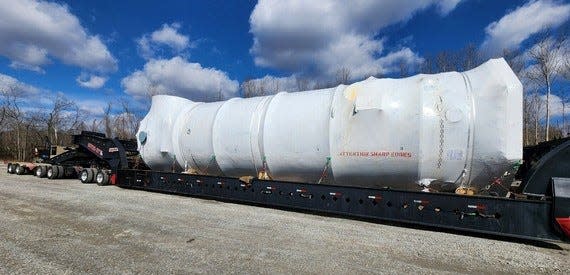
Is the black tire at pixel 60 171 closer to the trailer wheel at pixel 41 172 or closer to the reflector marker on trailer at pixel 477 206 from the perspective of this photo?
the trailer wheel at pixel 41 172

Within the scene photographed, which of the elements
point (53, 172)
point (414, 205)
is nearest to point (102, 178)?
point (53, 172)

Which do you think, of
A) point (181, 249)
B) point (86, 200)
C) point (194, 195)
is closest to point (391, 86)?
point (181, 249)

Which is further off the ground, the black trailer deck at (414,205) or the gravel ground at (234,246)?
the black trailer deck at (414,205)

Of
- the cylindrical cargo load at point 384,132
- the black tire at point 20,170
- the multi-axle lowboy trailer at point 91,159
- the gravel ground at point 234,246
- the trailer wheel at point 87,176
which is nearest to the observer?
the gravel ground at point 234,246

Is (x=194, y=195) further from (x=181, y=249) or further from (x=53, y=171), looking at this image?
(x=53, y=171)

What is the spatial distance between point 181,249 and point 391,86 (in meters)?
5.87

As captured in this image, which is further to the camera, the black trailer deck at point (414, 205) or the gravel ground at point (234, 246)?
the black trailer deck at point (414, 205)

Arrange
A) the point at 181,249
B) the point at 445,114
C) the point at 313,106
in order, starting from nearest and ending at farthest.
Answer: the point at 181,249 < the point at 445,114 < the point at 313,106

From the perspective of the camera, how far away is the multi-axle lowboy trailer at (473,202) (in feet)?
23.3

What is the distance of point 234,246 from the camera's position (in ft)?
21.9

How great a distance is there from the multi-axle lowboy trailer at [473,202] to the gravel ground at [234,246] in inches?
10.8

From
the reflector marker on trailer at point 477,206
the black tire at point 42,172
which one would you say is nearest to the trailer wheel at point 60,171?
the black tire at point 42,172

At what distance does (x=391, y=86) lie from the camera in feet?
30.0

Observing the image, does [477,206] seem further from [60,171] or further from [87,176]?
[60,171]
